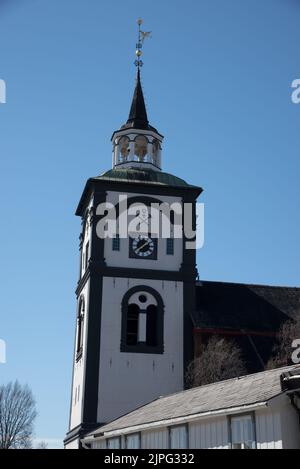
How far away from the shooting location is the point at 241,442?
21672 mm

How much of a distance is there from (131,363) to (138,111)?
20.8 metres

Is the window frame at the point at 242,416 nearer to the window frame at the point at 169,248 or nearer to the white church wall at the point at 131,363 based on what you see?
the white church wall at the point at 131,363

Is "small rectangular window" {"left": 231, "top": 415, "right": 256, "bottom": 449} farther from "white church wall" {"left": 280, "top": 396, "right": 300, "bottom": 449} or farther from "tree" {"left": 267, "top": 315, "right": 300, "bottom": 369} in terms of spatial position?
"tree" {"left": 267, "top": 315, "right": 300, "bottom": 369}

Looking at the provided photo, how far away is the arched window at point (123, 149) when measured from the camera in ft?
180

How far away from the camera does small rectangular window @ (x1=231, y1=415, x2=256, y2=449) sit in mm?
21281

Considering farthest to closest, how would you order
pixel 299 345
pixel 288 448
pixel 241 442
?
pixel 299 345
pixel 241 442
pixel 288 448

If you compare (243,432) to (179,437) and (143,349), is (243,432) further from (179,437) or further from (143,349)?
(143,349)

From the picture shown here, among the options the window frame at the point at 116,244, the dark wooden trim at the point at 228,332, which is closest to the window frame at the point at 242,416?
the dark wooden trim at the point at 228,332

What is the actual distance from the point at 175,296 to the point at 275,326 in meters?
6.84

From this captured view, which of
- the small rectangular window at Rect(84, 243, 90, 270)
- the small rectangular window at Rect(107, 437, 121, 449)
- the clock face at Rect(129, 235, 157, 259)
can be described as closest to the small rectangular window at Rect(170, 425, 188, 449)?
the small rectangular window at Rect(107, 437, 121, 449)

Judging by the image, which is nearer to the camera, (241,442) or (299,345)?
(241,442)

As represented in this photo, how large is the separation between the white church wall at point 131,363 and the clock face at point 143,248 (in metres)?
1.80
